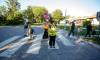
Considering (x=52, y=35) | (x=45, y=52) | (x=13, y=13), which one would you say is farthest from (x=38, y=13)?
(x=45, y=52)

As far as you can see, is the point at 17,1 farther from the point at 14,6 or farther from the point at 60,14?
the point at 60,14

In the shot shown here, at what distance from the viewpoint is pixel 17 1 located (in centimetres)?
9325

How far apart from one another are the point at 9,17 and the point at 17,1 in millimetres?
15603

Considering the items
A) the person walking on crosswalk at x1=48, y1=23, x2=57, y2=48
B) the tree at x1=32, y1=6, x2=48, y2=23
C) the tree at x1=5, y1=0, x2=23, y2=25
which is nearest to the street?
the person walking on crosswalk at x1=48, y1=23, x2=57, y2=48

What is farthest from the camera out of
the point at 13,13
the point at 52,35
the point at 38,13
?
the point at 38,13

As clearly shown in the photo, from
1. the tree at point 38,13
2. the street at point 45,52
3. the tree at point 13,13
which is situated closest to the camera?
the street at point 45,52

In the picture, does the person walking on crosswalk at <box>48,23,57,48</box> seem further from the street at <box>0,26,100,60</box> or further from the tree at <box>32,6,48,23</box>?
the tree at <box>32,6,48,23</box>

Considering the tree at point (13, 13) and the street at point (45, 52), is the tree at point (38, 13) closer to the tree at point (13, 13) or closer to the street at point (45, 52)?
the tree at point (13, 13)

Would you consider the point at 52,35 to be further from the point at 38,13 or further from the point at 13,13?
the point at 38,13

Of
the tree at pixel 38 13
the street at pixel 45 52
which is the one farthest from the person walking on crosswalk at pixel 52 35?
the tree at pixel 38 13

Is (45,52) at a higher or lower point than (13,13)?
lower

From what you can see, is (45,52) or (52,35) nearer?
(45,52)

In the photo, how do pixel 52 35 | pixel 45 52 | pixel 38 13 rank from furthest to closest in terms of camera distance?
pixel 38 13 < pixel 52 35 < pixel 45 52

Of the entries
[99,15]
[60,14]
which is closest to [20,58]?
[99,15]
